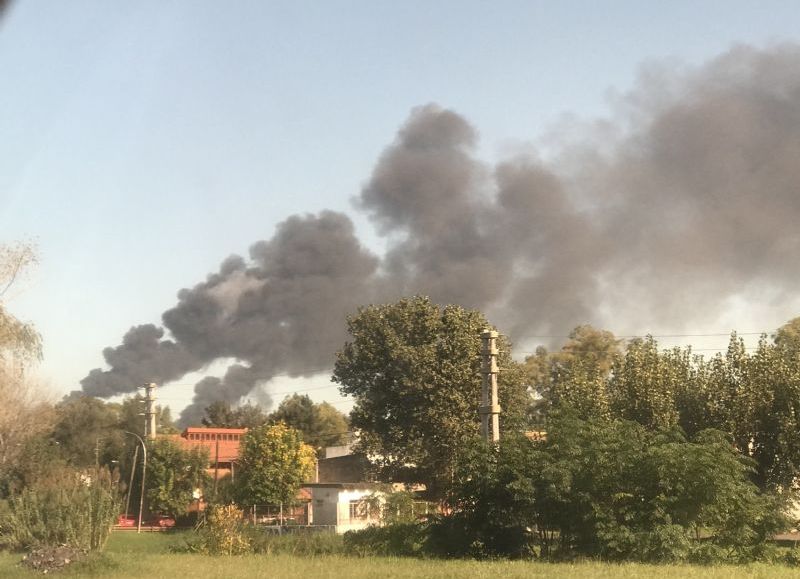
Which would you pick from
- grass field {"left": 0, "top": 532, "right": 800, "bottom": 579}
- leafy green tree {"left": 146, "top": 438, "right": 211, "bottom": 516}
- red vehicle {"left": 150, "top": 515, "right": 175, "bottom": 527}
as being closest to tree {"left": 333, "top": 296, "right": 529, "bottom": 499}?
leafy green tree {"left": 146, "top": 438, "right": 211, "bottom": 516}

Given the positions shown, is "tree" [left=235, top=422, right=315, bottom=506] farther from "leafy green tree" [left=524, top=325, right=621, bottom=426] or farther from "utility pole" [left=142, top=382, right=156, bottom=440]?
"leafy green tree" [left=524, top=325, right=621, bottom=426]

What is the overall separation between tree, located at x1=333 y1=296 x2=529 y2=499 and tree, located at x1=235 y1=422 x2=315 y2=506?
20.3 feet

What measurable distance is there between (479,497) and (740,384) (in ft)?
61.3

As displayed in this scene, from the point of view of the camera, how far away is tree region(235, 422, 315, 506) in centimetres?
6825

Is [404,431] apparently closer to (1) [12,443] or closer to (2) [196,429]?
(1) [12,443]

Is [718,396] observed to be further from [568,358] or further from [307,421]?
Result: [307,421]

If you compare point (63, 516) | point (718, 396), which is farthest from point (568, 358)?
point (63, 516)

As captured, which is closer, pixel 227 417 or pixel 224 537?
pixel 224 537

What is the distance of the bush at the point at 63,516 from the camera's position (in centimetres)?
3086

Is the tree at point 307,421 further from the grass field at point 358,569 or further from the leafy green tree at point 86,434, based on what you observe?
the grass field at point 358,569

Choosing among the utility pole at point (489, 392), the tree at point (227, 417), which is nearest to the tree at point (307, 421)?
the tree at point (227, 417)

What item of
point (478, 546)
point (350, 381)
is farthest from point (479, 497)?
point (350, 381)

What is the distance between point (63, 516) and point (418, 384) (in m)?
31.2

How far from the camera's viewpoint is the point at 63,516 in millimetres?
31328
